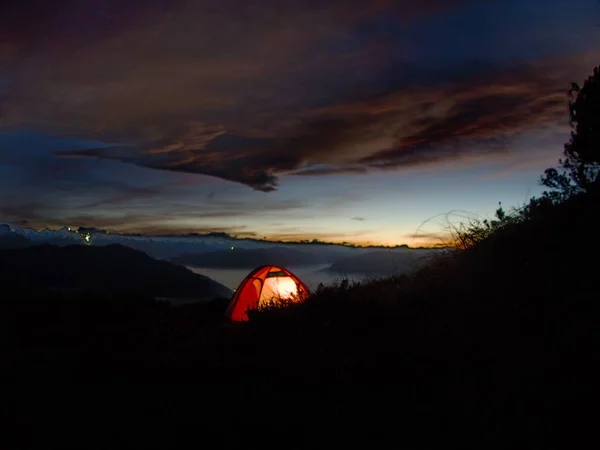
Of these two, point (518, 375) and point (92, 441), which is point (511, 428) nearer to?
point (518, 375)

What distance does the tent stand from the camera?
47.9 feet

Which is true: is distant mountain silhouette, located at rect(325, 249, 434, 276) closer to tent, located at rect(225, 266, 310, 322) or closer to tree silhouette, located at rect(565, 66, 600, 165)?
tent, located at rect(225, 266, 310, 322)

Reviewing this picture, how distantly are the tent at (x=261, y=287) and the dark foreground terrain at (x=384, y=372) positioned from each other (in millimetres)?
4862

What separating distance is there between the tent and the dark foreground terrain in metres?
4.86

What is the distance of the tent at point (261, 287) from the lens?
1459 centimetres

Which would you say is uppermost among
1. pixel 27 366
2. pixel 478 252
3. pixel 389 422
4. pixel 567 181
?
pixel 567 181

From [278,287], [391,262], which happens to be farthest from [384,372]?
[278,287]

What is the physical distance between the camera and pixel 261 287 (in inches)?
576

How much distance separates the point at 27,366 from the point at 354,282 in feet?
23.8

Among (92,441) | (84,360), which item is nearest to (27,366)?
(84,360)

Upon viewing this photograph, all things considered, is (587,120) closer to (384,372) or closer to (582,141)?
(582,141)

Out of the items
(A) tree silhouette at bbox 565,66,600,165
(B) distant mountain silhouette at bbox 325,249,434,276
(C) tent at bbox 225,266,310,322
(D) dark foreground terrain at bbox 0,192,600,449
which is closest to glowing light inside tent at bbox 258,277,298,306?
(C) tent at bbox 225,266,310,322

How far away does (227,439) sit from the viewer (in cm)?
486

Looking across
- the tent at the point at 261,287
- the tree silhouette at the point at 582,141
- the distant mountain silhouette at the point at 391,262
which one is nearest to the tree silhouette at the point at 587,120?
the tree silhouette at the point at 582,141
